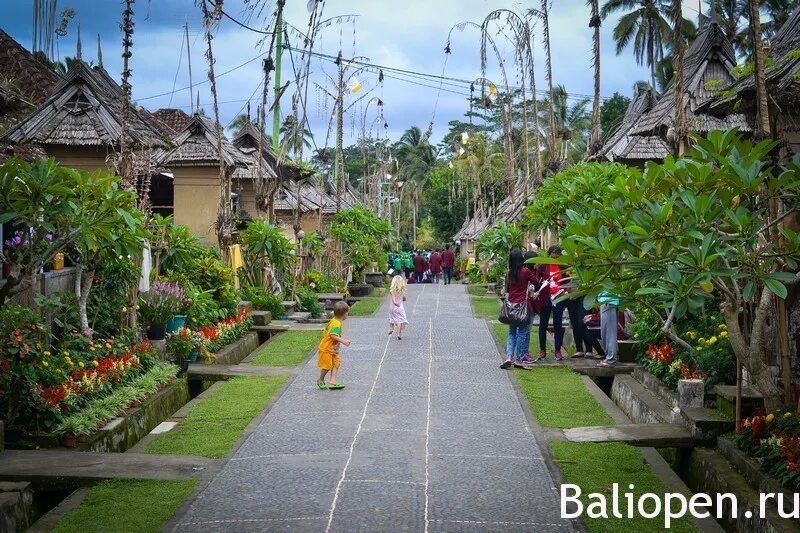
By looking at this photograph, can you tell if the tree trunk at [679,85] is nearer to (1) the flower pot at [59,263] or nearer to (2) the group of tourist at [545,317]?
(2) the group of tourist at [545,317]

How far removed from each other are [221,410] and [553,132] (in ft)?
54.2

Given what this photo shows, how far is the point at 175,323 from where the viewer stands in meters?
15.4

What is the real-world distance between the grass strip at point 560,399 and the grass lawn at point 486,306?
9.75 meters

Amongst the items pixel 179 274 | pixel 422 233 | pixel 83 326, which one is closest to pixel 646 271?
pixel 83 326

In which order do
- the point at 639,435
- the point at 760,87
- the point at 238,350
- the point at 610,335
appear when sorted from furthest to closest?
1. the point at 238,350
2. the point at 610,335
3. the point at 639,435
4. the point at 760,87

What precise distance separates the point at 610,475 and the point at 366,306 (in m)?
20.3

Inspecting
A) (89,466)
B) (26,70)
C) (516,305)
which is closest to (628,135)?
(516,305)

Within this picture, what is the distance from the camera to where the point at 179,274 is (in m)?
17.5

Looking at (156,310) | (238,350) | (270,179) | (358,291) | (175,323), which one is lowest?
(238,350)

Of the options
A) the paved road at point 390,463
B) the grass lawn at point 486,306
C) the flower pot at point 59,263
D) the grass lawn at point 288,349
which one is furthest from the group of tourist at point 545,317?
the grass lawn at point 486,306

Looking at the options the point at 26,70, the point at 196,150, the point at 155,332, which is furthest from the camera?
the point at 196,150

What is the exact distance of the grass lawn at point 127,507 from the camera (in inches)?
285

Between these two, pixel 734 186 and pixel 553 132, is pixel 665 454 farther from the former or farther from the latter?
pixel 553 132

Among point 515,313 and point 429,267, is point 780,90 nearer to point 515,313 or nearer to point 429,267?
point 515,313
